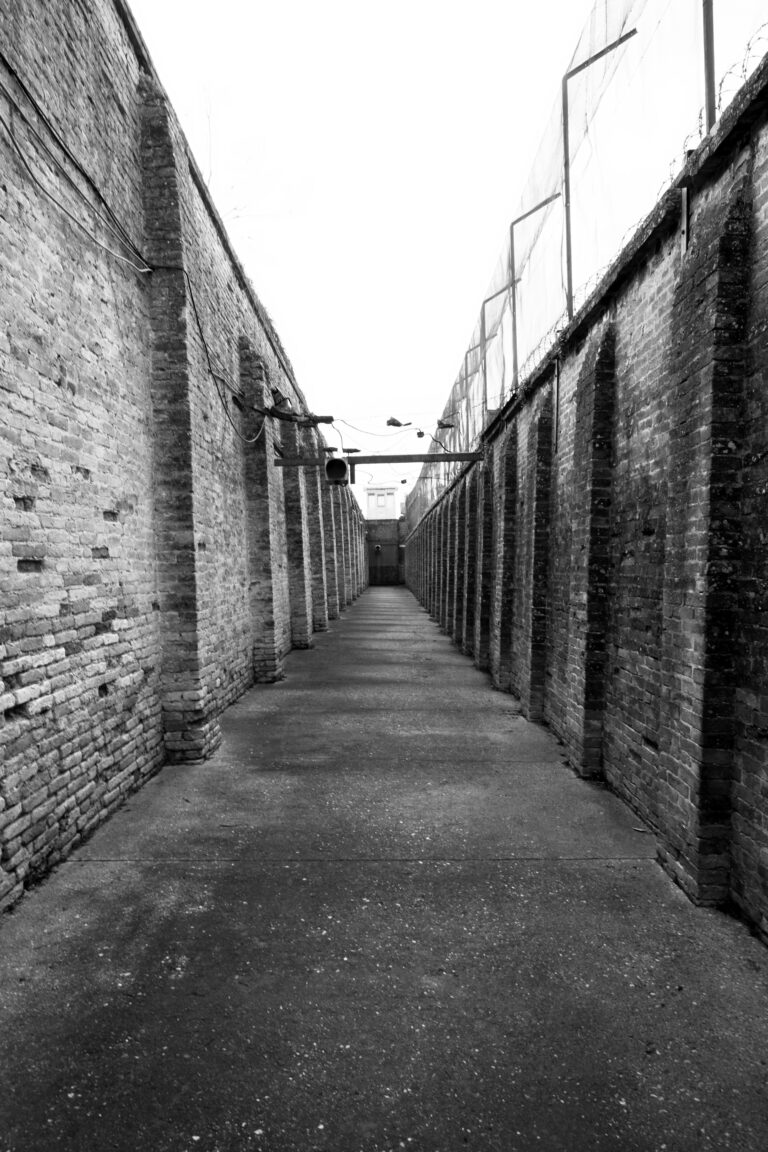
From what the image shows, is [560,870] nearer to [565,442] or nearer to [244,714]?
[565,442]

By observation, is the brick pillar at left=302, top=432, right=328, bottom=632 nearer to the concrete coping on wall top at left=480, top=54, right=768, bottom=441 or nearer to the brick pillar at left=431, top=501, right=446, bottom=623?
the brick pillar at left=431, top=501, right=446, bottom=623

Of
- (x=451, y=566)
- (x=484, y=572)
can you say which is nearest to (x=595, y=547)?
(x=484, y=572)

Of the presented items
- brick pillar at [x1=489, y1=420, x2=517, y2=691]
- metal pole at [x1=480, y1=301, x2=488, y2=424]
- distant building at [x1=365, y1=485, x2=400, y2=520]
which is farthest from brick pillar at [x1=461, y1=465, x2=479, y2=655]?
distant building at [x1=365, y1=485, x2=400, y2=520]

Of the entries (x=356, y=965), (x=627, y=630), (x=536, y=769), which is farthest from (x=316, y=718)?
(x=356, y=965)

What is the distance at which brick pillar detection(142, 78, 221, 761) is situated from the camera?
5.70 m

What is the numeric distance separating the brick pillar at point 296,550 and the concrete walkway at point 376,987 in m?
8.35

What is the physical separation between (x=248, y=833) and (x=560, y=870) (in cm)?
Result: 202

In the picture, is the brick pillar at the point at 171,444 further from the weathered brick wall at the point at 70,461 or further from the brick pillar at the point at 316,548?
the brick pillar at the point at 316,548

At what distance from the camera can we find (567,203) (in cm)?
624

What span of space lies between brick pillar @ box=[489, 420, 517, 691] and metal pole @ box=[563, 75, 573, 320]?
2746mm

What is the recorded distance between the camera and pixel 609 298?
5.18 metres

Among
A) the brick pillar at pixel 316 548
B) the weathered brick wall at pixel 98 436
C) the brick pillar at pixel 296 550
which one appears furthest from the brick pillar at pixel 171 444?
the brick pillar at pixel 316 548

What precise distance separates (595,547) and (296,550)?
8558mm

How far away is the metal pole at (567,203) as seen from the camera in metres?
6.12
